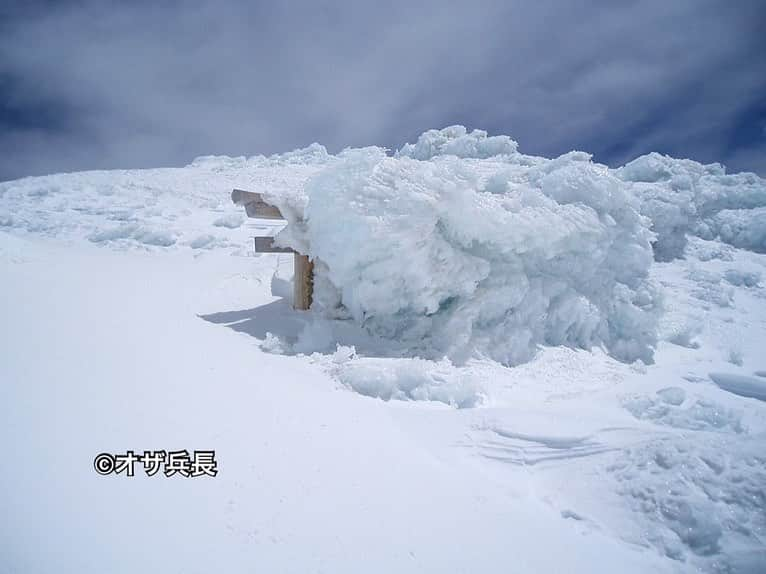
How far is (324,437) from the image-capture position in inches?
96.5

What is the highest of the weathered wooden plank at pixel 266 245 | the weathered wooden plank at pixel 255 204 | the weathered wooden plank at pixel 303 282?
the weathered wooden plank at pixel 255 204

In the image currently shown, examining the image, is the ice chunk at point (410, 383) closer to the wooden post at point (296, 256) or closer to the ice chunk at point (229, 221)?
the wooden post at point (296, 256)

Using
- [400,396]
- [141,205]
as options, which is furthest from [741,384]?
[141,205]

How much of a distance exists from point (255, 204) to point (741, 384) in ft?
20.0

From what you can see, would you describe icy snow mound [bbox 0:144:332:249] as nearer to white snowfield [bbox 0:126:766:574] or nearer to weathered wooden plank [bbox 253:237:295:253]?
weathered wooden plank [bbox 253:237:295:253]

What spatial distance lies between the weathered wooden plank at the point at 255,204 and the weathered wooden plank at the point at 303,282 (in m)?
0.62

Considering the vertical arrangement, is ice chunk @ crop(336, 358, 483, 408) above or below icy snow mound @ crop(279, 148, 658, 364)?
below

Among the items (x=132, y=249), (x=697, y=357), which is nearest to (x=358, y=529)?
(x=697, y=357)

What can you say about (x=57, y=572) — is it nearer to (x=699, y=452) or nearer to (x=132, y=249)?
(x=699, y=452)

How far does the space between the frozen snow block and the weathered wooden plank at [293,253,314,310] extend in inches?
194

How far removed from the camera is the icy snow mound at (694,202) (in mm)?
10391

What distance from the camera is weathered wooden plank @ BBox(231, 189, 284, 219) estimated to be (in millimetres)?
4945

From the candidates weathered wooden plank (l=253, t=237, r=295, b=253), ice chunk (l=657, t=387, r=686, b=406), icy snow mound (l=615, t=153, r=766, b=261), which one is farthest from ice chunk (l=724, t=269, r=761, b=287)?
weathered wooden plank (l=253, t=237, r=295, b=253)

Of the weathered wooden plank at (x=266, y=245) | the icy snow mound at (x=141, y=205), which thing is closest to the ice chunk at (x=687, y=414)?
the weathered wooden plank at (x=266, y=245)
